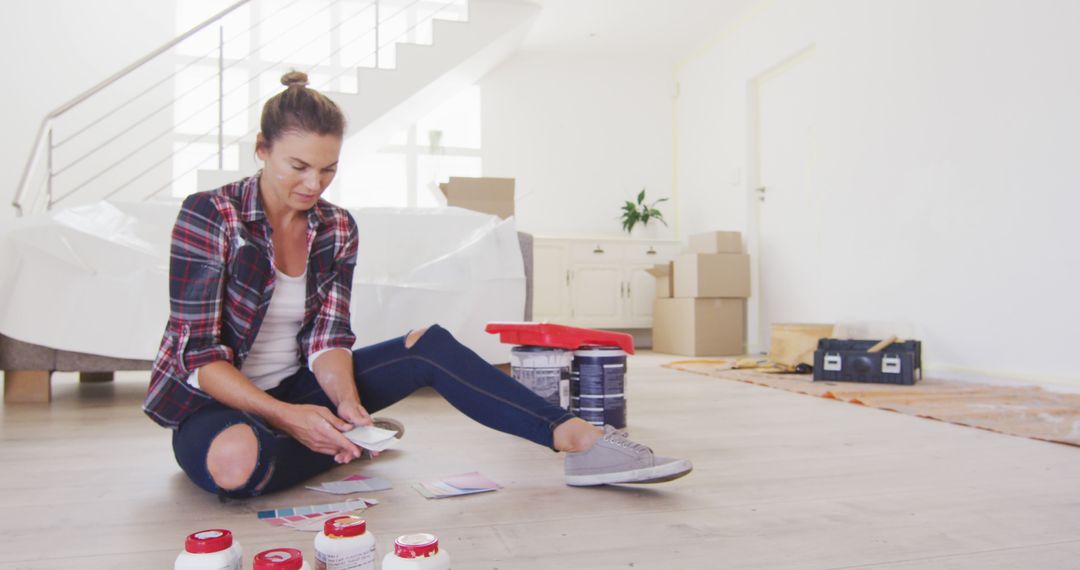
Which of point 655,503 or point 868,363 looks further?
point 868,363

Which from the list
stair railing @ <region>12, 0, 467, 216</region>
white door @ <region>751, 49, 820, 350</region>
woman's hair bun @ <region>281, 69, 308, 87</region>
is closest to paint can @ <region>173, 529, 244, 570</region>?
woman's hair bun @ <region>281, 69, 308, 87</region>

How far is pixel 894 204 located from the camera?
12.0ft

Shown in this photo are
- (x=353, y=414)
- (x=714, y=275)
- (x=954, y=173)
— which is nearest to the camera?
(x=353, y=414)

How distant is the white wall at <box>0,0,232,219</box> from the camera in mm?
4727

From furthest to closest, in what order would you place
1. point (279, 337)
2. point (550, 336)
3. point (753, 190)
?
point (753, 190) < point (550, 336) < point (279, 337)

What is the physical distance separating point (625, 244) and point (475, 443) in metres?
3.95

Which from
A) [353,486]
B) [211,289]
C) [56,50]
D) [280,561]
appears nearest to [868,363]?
[353,486]

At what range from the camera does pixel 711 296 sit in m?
4.82

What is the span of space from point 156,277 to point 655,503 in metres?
1.92

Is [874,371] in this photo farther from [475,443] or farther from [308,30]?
[308,30]

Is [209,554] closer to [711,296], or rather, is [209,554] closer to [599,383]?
[599,383]

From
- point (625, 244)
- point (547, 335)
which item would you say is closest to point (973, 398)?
point (547, 335)

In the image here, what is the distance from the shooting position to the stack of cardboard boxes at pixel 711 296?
4.79 metres

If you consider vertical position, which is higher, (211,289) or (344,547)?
(211,289)
